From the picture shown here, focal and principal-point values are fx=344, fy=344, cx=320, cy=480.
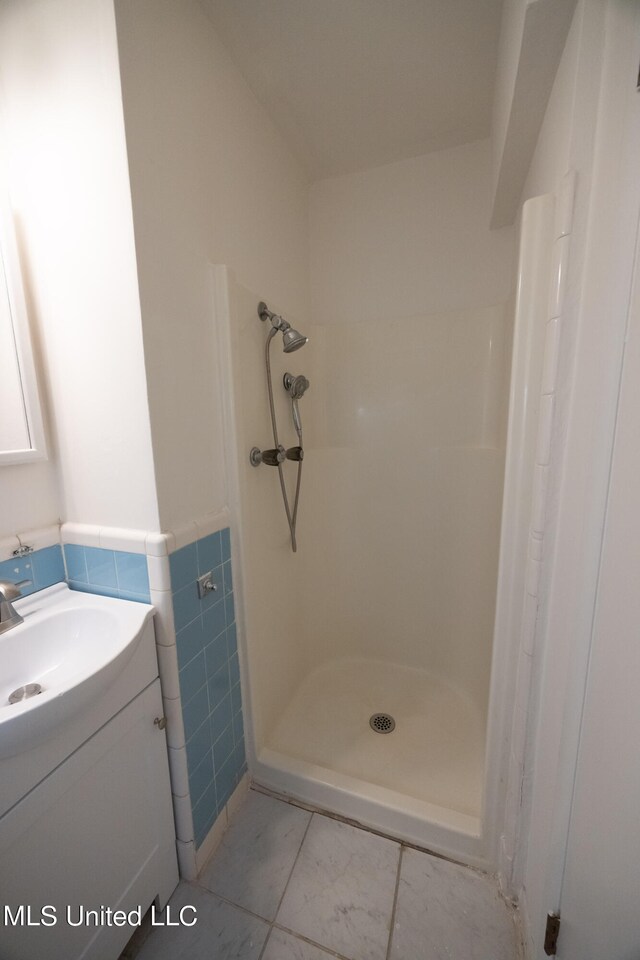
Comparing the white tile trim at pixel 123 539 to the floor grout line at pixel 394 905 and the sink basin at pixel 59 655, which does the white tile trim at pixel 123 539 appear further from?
the floor grout line at pixel 394 905

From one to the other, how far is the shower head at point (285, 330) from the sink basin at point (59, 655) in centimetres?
88

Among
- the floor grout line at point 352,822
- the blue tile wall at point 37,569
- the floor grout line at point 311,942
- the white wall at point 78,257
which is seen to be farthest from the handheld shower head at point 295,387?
the floor grout line at point 311,942

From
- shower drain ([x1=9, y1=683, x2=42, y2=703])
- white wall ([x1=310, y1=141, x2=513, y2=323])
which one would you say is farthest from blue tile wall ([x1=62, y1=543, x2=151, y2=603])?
white wall ([x1=310, y1=141, x2=513, y2=323])

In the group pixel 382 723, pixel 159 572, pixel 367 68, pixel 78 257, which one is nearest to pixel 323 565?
pixel 382 723

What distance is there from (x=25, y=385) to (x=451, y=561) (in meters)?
1.68

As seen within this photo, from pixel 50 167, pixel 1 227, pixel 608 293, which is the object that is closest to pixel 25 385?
pixel 1 227

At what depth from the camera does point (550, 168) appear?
2.55 feet

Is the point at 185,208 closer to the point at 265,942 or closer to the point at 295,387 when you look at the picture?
the point at 295,387

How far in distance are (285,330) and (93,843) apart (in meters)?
1.39

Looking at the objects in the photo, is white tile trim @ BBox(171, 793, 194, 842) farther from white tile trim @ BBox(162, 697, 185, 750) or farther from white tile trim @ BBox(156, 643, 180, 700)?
white tile trim @ BBox(156, 643, 180, 700)

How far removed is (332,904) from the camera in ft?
3.05

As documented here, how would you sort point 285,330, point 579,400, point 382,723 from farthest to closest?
point 382,723 < point 285,330 < point 579,400

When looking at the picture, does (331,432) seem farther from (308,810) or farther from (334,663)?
(308,810)

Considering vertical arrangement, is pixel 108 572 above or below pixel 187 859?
above
